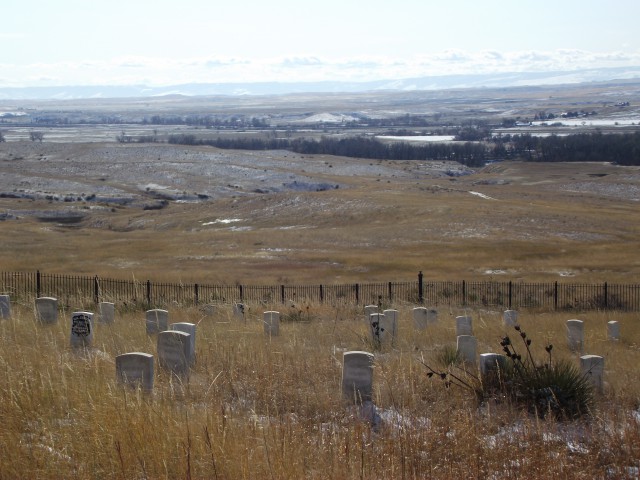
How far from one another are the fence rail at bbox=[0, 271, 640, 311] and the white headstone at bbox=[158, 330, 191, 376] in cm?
1438

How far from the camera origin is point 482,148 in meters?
152

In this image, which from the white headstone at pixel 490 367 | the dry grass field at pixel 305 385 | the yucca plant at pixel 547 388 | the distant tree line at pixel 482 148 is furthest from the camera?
the distant tree line at pixel 482 148

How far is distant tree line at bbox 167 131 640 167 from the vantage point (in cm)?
13362

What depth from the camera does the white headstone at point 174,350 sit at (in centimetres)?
831

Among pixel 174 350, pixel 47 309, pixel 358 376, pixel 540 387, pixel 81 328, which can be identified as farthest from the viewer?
pixel 47 309

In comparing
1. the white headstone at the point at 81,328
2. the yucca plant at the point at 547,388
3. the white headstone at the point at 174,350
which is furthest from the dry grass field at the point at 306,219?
the yucca plant at the point at 547,388

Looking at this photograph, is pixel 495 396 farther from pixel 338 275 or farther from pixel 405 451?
pixel 338 275

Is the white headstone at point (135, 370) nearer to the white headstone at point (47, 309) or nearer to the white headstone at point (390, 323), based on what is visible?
the white headstone at point (47, 309)

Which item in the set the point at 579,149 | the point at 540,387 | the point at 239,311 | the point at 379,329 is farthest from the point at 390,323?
the point at 579,149

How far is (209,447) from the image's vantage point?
5445mm

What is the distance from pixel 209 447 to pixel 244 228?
203ft

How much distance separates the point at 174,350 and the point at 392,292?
69.3 ft

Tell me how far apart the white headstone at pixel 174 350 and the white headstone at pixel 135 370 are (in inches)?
44.3

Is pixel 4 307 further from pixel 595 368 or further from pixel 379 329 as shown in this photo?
pixel 595 368
